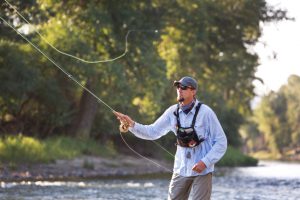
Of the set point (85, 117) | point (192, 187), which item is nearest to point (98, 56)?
point (85, 117)

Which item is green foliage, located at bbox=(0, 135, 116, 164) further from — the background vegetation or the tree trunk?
the tree trunk

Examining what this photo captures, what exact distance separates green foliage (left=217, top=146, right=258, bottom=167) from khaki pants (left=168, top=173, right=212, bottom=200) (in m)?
37.2

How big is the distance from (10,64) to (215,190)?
1164cm

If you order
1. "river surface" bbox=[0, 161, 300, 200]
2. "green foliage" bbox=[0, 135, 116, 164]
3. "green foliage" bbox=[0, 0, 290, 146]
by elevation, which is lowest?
"river surface" bbox=[0, 161, 300, 200]

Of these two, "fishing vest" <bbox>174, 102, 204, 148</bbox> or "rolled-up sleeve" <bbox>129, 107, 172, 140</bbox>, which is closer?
"fishing vest" <bbox>174, 102, 204, 148</bbox>

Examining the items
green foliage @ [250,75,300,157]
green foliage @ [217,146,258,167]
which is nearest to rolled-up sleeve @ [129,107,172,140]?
green foliage @ [217,146,258,167]

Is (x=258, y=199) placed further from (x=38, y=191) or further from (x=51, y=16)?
(x=51, y=16)

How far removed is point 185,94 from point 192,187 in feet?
3.38

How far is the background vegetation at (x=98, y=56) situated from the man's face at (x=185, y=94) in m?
18.9

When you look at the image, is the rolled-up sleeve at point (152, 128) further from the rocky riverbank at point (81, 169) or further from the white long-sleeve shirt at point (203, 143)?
the rocky riverbank at point (81, 169)

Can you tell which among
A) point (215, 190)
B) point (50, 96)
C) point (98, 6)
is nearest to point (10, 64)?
point (50, 96)

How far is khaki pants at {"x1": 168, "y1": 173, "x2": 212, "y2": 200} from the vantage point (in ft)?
26.3

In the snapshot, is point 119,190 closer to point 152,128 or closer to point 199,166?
point 152,128

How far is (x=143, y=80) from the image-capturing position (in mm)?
35562
